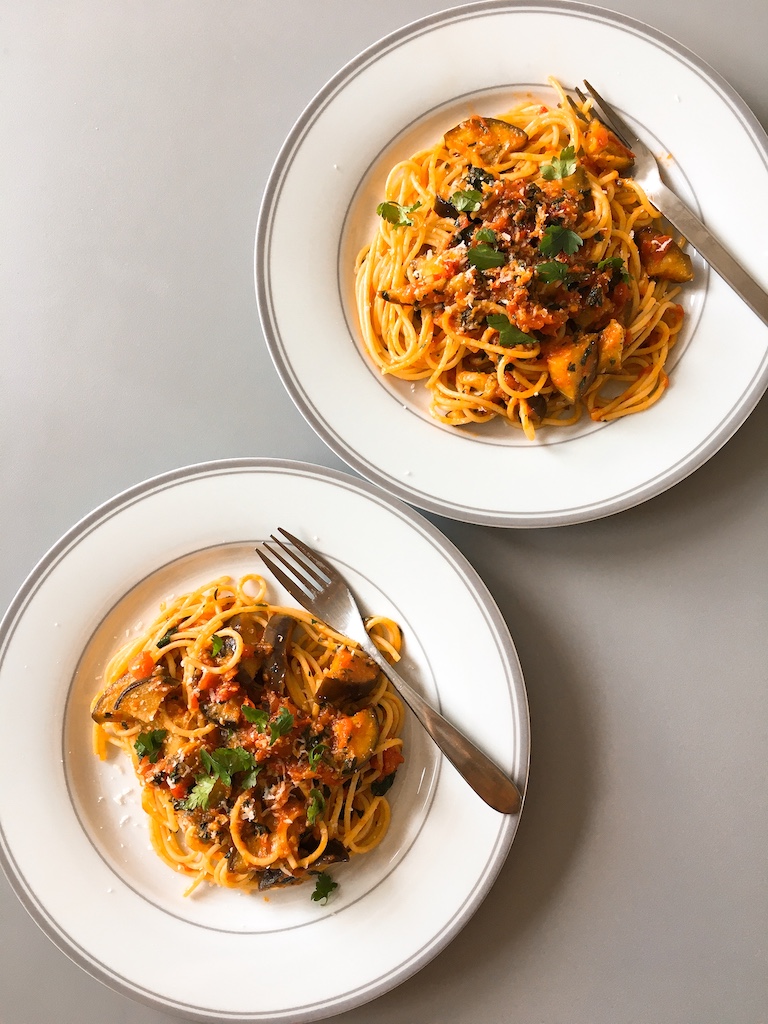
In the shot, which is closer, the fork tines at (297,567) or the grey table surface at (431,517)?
the fork tines at (297,567)

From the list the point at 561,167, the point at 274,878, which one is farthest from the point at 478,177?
the point at 274,878

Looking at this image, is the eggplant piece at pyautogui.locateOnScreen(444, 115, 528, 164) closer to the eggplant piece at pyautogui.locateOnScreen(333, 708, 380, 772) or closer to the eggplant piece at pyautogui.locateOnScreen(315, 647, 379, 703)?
the eggplant piece at pyautogui.locateOnScreen(315, 647, 379, 703)

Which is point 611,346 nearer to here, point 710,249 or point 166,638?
point 710,249

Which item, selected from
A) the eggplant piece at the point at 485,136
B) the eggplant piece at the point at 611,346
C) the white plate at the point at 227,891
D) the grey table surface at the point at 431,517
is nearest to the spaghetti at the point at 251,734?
the white plate at the point at 227,891

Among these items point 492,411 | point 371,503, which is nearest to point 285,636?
point 371,503

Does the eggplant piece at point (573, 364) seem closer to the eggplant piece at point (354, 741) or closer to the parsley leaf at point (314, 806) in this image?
the eggplant piece at point (354, 741)

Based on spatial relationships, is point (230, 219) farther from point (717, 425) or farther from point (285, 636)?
point (717, 425)
